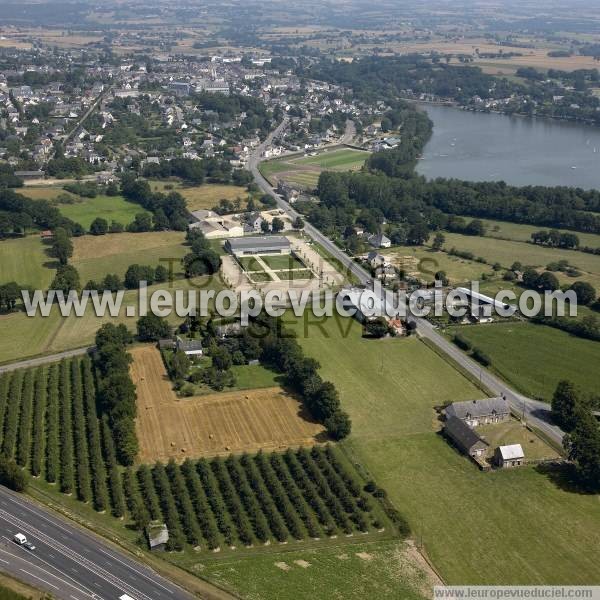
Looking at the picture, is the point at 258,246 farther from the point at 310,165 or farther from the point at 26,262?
the point at 310,165

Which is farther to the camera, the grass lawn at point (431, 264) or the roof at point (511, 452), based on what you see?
the grass lawn at point (431, 264)

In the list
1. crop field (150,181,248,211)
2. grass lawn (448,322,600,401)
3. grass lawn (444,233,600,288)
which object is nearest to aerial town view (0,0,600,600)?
grass lawn (448,322,600,401)

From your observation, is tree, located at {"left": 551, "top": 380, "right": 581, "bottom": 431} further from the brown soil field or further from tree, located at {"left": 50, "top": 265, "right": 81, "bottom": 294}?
tree, located at {"left": 50, "top": 265, "right": 81, "bottom": 294}

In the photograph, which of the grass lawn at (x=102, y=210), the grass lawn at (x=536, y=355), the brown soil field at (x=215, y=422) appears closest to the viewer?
the brown soil field at (x=215, y=422)

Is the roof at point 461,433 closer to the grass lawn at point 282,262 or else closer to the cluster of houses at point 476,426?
the cluster of houses at point 476,426

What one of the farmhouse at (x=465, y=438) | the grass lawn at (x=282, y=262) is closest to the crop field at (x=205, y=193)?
the grass lawn at (x=282, y=262)
